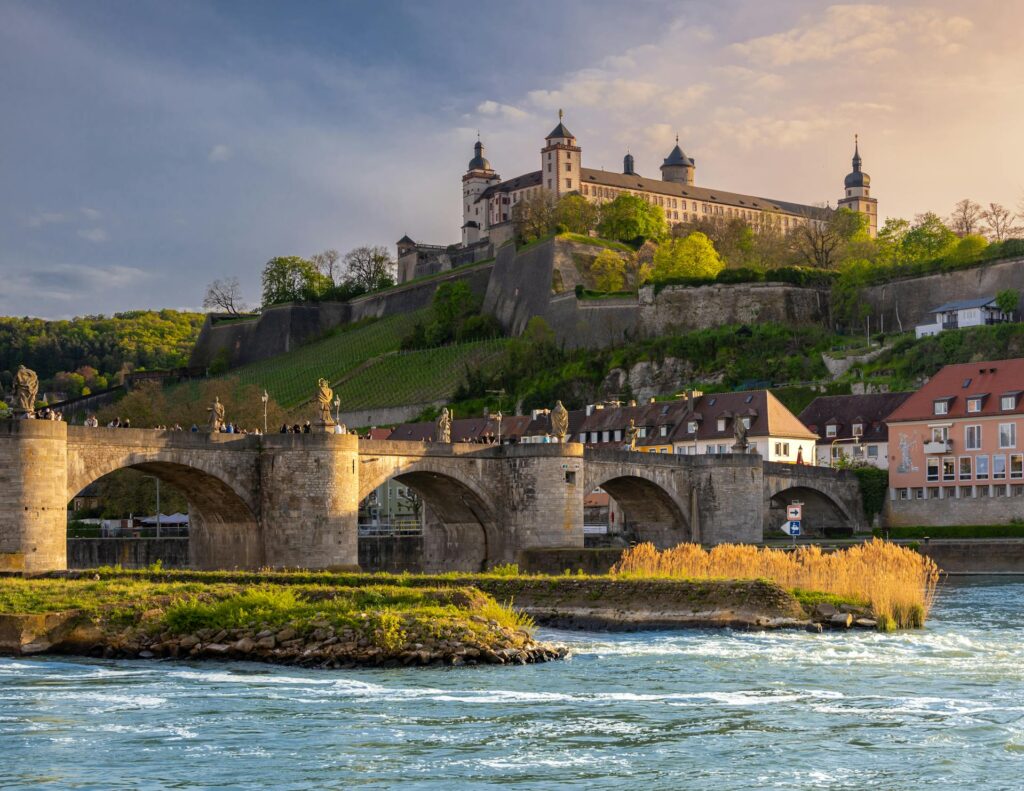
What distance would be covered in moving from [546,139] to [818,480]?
96.1m

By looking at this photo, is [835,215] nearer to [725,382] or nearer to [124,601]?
[725,382]

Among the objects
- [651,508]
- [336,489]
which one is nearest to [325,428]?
[336,489]

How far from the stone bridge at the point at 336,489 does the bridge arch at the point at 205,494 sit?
4 cm

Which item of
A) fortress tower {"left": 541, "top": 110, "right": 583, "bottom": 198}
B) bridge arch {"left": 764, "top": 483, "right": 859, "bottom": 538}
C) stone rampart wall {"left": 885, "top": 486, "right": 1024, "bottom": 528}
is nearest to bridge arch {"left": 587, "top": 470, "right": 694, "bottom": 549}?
bridge arch {"left": 764, "top": 483, "right": 859, "bottom": 538}

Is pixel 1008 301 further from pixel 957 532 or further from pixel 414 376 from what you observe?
pixel 414 376

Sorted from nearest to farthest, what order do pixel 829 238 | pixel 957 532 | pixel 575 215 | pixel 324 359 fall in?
1. pixel 957 532
2. pixel 829 238
3. pixel 575 215
4. pixel 324 359

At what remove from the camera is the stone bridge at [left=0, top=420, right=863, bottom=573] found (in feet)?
138

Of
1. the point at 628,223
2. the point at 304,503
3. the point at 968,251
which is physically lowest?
the point at 304,503

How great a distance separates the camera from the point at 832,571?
36375 millimetres

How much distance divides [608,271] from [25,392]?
8981 centimetres

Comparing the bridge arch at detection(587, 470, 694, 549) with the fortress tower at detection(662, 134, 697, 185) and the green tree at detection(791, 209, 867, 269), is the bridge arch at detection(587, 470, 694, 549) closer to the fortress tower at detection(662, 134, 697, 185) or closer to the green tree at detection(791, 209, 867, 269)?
the green tree at detection(791, 209, 867, 269)

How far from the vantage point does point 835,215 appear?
474ft

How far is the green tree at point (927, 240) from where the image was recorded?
130 m

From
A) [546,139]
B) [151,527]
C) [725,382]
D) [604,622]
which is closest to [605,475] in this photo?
[604,622]
